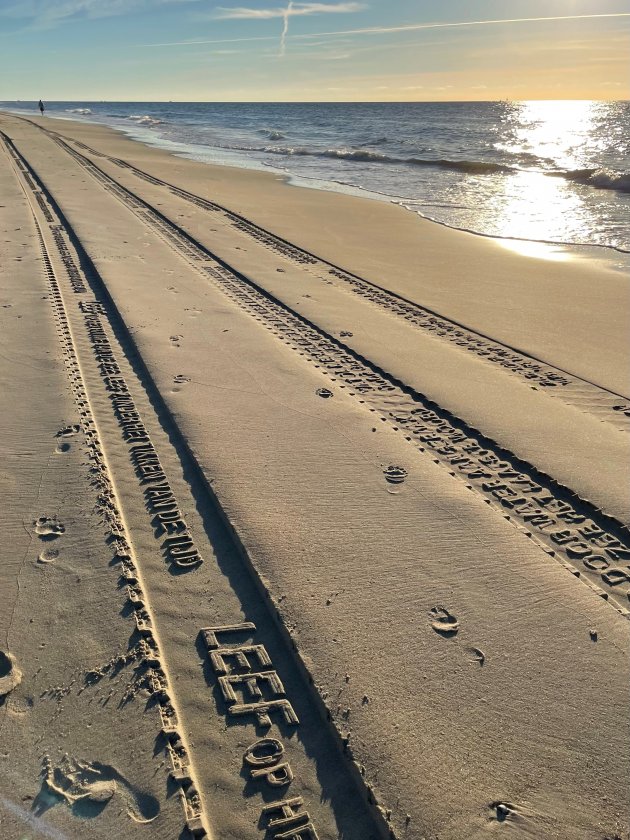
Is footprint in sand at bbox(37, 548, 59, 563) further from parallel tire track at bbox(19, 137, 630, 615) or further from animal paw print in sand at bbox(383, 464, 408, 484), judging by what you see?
parallel tire track at bbox(19, 137, 630, 615)

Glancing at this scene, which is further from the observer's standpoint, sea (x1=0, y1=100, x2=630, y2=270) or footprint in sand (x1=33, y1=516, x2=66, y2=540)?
sea (x1=0, y1=100, x2=630, y2=270)

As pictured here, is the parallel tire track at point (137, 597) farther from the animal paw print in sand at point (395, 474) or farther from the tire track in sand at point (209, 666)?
the animal paw print in sand at point (395, 474)

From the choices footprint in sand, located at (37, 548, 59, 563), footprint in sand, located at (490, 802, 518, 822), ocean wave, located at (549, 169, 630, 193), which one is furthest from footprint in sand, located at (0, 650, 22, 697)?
ocean wave, located at (549, 169, 630, 193)

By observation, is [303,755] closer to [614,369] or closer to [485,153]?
[614,369]

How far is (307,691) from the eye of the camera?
9.20 feet

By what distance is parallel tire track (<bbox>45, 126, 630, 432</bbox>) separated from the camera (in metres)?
5.54

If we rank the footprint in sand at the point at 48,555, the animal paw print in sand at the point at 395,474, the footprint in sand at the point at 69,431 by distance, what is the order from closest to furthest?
the footprint in sand at the point at 48,555 → the animal paw print in sand at the point at 395,474 → the footprint in sand at the point at 69,431

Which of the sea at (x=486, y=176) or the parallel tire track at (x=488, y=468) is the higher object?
the sea at (x=486, y=176)

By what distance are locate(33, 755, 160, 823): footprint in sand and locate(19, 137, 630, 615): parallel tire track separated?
2428 mm

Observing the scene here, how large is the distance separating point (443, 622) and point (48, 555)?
2.12 metres

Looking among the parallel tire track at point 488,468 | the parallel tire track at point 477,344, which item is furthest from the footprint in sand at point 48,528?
the parallel tire track at point 477,344

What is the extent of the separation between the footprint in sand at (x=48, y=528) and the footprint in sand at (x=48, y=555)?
114 mm

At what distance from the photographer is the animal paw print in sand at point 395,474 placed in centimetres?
428

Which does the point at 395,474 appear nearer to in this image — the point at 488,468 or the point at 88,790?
the point at 488,468
